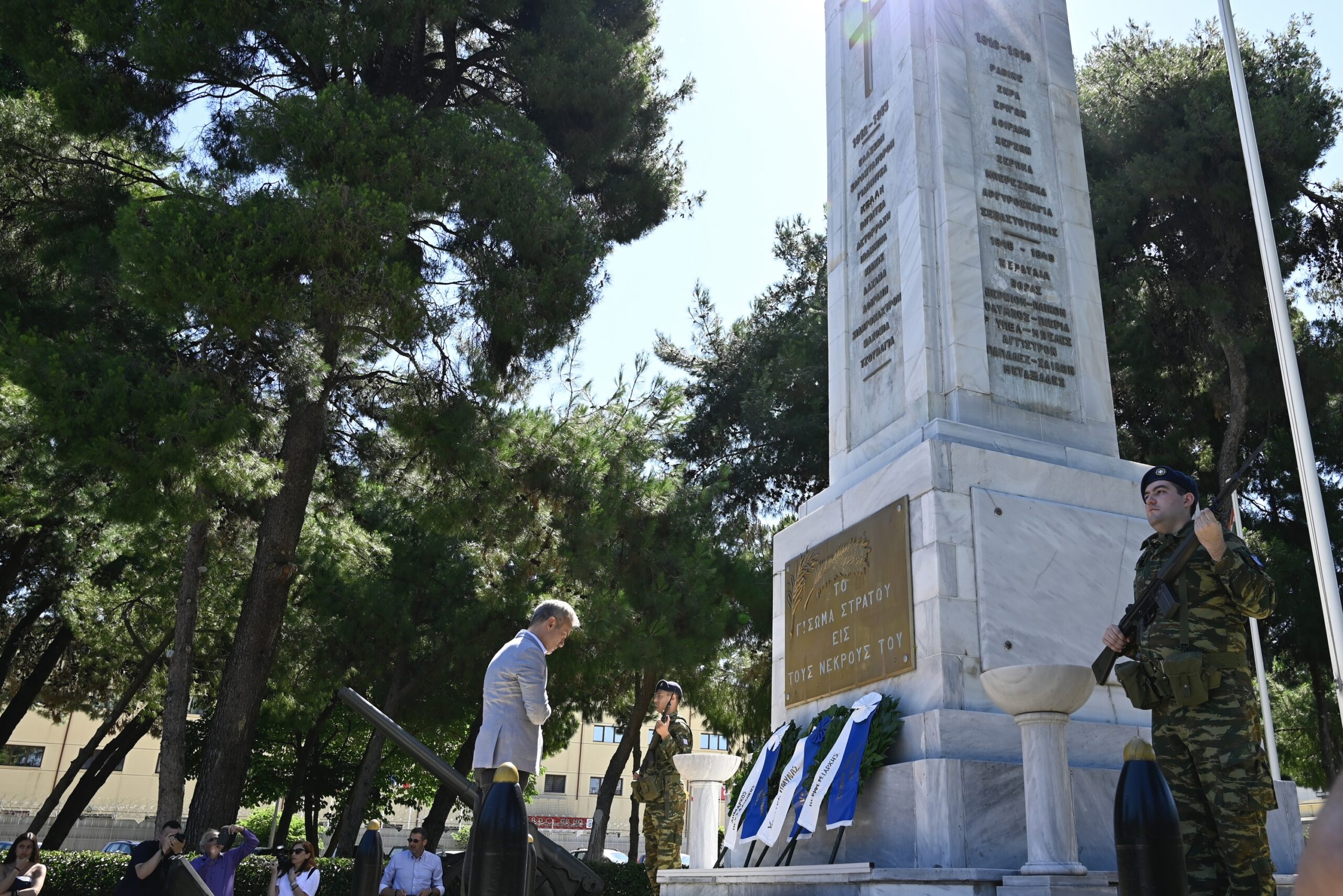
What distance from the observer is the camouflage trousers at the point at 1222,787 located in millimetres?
3537

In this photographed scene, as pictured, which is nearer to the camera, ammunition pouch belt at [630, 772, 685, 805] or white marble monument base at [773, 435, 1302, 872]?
white marble monument base at [773, 435, 1302, 872]

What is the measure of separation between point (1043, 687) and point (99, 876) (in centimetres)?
A: 1043

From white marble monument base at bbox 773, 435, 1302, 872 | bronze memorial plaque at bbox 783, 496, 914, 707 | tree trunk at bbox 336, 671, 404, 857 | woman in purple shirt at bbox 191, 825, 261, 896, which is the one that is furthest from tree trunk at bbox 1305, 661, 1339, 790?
woman in purple shirt at bbox 191, 825, 261, 896

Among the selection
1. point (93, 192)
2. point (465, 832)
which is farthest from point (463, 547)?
point (465, 832)

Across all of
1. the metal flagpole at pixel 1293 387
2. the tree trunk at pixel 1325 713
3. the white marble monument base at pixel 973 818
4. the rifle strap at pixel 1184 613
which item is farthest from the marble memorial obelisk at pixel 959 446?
the tree trunk at pixel 1325 713

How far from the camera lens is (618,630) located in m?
13.3

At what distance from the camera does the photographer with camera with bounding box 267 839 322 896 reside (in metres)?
8.23

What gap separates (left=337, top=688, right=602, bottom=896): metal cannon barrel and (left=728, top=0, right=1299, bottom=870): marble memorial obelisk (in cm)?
175

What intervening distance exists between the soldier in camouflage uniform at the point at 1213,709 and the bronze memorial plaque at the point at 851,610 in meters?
1.76

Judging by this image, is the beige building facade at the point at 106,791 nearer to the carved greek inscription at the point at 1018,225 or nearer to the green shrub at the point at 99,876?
the green shrub at the point at 99,876

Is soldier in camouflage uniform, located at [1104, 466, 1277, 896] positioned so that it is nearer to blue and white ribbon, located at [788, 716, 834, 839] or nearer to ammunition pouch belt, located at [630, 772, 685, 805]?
blue and white ribbon, located at [788, 716, 834, 839]

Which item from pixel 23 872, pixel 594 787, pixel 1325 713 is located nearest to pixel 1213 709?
pixel 23 872

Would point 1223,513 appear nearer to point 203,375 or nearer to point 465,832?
point 203,375

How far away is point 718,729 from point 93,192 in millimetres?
13735
